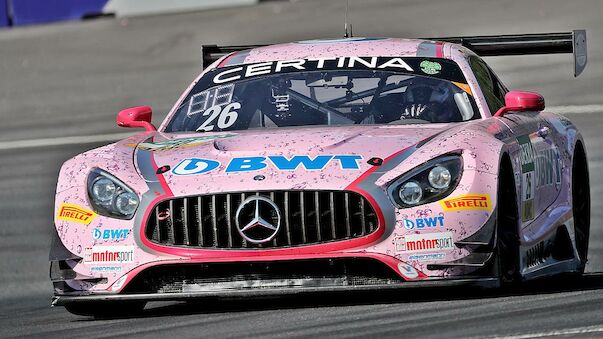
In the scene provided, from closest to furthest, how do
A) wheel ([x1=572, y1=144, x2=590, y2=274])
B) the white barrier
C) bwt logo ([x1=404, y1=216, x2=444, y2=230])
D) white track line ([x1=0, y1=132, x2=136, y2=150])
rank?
bwt logo ([x1=404, y1=216, x2=444, y2=230]) → wheel ([x1=572, y1=144, x2=590, y2=274]) → white track line ([x1=0, y1=132, x2=136, y2=150]) → the white barrier

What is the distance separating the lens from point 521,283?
7.95 m

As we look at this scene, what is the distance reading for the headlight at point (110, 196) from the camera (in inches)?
296

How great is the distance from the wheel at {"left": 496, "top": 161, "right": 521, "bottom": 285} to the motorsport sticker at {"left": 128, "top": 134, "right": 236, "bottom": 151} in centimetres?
130

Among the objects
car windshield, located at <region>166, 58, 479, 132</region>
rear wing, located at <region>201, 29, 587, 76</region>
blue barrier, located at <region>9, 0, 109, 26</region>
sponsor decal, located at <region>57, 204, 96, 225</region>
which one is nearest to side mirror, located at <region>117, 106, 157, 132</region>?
car windshield, located at <region>166, 58, 479, 132</region>

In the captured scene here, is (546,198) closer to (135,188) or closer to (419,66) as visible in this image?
(419,66)

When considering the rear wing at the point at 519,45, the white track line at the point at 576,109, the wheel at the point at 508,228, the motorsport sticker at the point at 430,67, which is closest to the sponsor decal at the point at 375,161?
the wheel at the point at 508,228

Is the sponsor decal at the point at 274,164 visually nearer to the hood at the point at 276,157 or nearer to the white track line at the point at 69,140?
the hood at the point at 276,157

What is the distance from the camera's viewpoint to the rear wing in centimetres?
1016

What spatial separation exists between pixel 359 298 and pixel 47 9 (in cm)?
1025

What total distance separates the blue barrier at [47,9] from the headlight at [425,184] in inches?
417

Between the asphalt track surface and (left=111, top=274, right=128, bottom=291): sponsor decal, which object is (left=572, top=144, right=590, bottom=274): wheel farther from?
(left=111, top=274, right=128, bottom=291): sponsor decal

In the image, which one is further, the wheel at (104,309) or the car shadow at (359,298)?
the wheel at (104,309)

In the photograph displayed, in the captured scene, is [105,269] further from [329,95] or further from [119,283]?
[329,95]

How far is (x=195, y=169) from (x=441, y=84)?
1.77 meters
